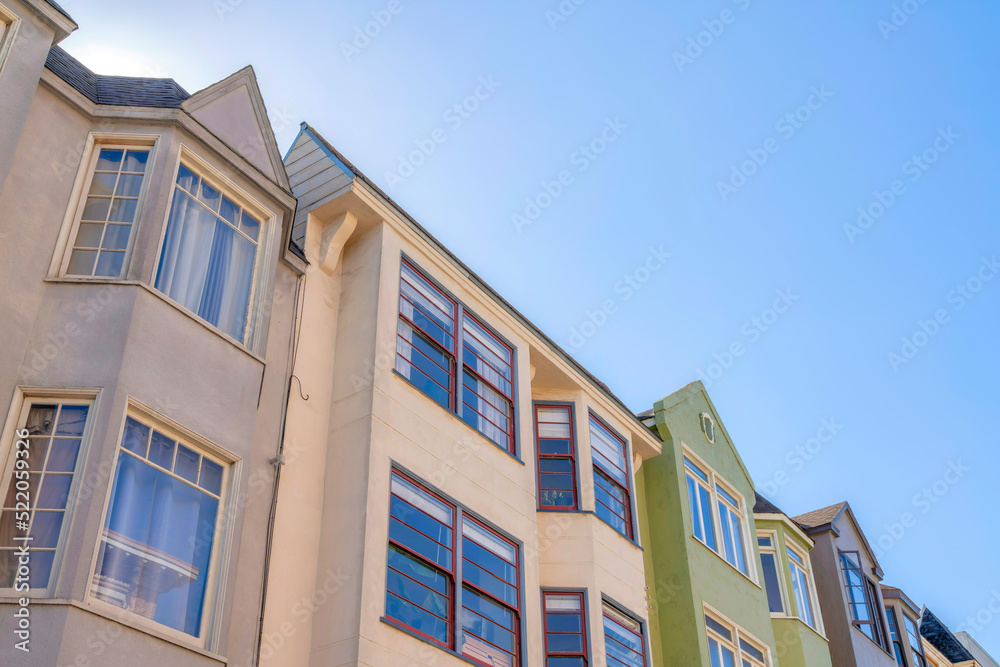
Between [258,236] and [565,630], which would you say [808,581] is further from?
[258,236]

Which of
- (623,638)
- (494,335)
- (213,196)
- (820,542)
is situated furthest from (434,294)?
(820,542)

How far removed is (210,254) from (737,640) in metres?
14.2

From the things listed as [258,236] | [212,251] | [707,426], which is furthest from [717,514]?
[212,251]

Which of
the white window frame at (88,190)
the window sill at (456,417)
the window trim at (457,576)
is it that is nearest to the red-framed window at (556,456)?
the window sill at (456,417)

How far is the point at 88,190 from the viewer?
43.3ft

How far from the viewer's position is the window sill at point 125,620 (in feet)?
33.7

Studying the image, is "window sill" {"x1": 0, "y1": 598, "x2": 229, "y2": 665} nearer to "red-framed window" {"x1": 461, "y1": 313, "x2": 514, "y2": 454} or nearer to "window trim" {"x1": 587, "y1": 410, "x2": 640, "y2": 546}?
"red-framed window" {"x1": 461, "y1": 313, "x2": 514, "y2": 454}

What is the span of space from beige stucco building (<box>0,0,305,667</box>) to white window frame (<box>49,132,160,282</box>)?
0.03 m

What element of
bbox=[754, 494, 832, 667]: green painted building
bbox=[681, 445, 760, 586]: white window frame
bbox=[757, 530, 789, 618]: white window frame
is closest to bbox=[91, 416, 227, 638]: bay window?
bbox=[681, 445, 760, 586]: white window frame

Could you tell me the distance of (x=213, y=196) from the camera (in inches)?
564

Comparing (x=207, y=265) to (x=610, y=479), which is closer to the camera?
(x=207, y=265)

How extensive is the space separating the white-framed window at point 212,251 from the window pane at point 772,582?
1696cm

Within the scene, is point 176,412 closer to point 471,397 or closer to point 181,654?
point 181,654

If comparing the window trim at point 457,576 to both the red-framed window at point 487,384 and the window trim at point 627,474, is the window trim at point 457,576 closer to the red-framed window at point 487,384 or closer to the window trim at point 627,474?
the red-framed window at point 487,384
